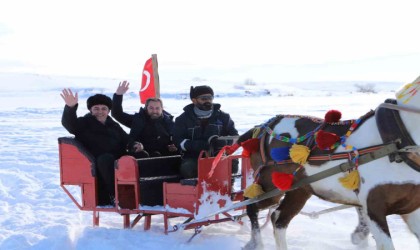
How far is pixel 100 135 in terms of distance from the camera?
612 centimetres

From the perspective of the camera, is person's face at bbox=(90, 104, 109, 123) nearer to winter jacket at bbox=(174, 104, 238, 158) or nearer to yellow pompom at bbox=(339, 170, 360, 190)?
winter jacket at bbox=(174, 104, 238, 158)

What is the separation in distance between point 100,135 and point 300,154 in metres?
2.69

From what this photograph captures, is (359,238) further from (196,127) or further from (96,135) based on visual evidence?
(96,135)

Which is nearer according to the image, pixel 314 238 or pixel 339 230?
pixel 314 238

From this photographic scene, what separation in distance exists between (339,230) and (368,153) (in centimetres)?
224

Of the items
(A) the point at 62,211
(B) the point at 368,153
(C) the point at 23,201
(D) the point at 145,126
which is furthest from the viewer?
(C) the point at 23,201

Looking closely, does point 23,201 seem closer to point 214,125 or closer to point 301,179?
point 214,125

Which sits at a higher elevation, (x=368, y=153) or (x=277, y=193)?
(x=368, y=153)

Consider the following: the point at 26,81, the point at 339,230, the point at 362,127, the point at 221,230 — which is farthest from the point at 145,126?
the point at 26,81

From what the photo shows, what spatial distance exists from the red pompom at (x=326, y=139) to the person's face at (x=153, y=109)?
270 cm

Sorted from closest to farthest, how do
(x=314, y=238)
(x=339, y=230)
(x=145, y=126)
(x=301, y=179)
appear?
(x=301, y=179) < (x=314, y=238) < (x=339, y=230) < (x=145, y=126)

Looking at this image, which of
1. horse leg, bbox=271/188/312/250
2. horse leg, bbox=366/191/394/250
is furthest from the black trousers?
horse leg, bbox=366/191/394/250

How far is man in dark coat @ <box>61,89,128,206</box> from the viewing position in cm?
581

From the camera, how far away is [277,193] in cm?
A: 464
